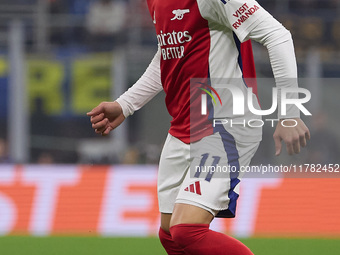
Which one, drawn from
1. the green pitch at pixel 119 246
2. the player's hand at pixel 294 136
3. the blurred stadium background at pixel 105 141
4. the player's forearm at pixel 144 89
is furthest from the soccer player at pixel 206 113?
the blurred stadium background at pixel 105 141

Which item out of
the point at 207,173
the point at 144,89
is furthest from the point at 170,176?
the point at 144,89

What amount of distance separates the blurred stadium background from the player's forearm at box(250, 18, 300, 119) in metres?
3.48

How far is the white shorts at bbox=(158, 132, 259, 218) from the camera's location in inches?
122

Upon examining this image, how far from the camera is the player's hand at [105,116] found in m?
3.52

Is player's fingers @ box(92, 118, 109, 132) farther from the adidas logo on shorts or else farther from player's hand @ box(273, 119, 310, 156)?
player's hand @ box(273, 119, 310, 156)

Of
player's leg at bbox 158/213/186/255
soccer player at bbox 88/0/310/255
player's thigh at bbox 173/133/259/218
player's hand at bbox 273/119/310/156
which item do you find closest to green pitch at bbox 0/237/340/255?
player's leg at bbox 158/213/186/255

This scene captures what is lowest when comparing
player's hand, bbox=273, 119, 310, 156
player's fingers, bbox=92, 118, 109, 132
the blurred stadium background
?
the blurred stadium background

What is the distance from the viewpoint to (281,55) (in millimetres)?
2959

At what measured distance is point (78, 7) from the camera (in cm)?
1152

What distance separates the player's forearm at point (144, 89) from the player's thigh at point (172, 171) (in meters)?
0.35

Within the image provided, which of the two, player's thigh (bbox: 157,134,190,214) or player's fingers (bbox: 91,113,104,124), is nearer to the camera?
player's thigh (bbox: 157,134,190,214)

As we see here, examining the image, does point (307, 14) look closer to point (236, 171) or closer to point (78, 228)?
point (78, 228)

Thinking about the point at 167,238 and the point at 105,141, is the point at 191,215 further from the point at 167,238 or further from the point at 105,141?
the point at 105,141

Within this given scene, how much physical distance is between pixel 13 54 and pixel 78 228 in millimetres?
2874
